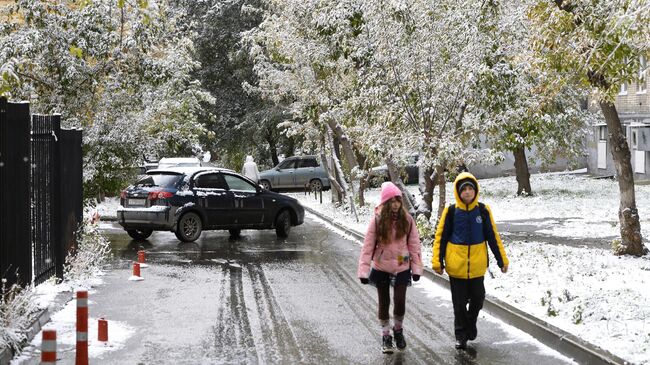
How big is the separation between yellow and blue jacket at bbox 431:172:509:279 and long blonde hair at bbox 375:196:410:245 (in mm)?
357

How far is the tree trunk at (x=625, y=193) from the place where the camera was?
14836mm

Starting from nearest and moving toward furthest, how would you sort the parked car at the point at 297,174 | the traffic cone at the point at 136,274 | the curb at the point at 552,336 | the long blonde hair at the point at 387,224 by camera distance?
the curb at the point at 552,336 → the long blonde hair at the point at 387,224 → the traffic cone at the point at 136,274 → the parked car at the point at 297,174

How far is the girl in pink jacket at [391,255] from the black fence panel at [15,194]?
11.7 feet

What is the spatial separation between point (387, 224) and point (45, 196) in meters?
5.12

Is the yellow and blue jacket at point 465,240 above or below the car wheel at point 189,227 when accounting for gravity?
above

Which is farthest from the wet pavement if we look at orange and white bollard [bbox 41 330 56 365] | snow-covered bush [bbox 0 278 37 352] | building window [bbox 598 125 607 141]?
building window [bbox 598 125 607 141]

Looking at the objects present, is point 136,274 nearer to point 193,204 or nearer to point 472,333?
point 193,204

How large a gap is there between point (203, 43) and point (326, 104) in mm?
23828

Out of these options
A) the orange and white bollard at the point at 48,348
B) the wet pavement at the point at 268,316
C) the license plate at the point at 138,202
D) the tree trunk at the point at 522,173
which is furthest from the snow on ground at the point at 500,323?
the tree trunk at the point at 522,173

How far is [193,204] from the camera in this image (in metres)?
19.5

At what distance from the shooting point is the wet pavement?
8.52 meters

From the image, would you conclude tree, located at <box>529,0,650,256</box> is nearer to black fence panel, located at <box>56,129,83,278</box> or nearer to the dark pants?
the dark pants

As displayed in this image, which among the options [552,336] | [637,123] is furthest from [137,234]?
[637,123]

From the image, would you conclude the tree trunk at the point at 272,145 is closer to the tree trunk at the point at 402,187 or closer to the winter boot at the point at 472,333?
the tree trunk at the point at 402,187
